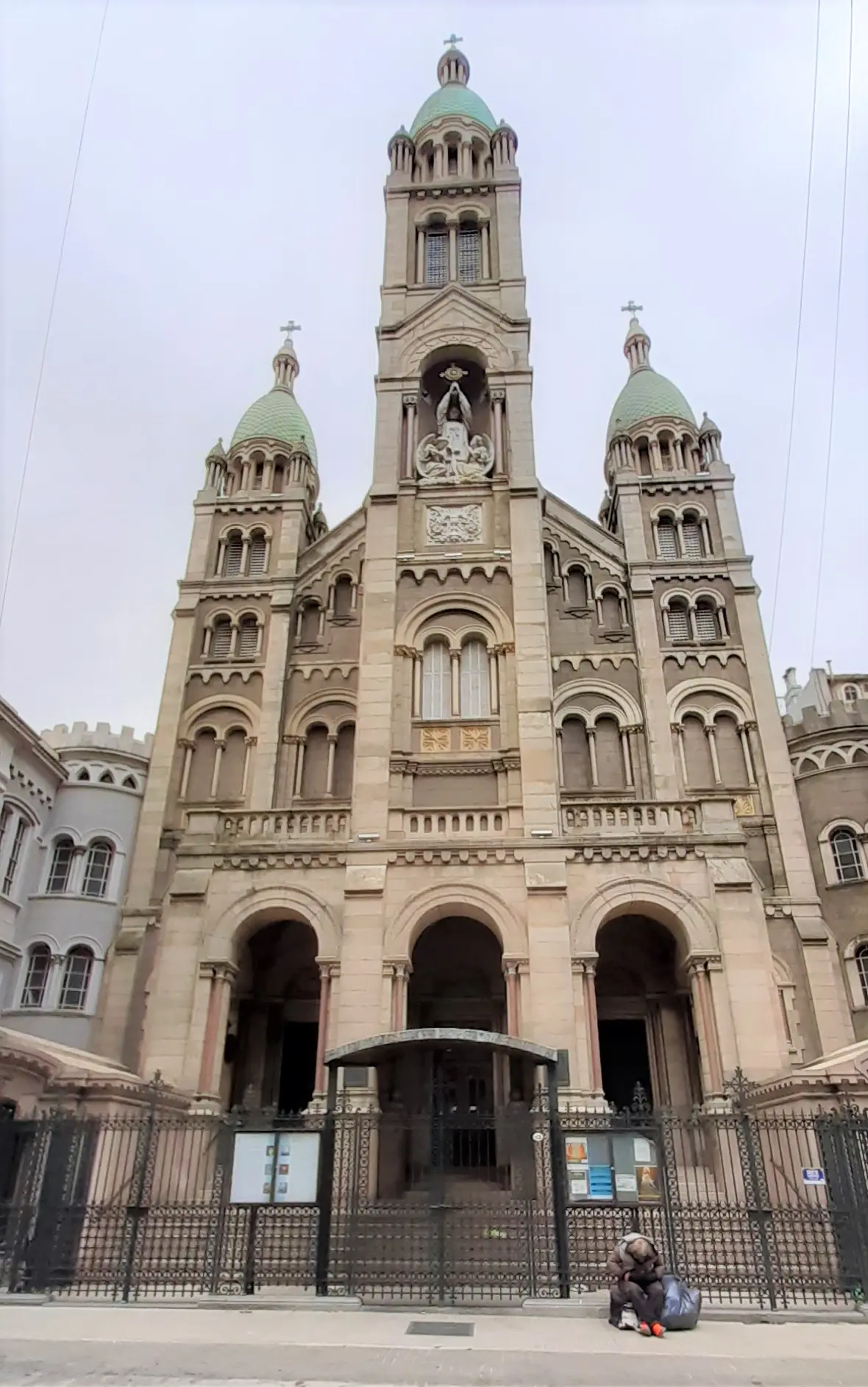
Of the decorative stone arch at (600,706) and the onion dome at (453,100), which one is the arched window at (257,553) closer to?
the decorative stone arch at (600,706)

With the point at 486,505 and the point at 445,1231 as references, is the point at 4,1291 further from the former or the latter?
the point at 486,505

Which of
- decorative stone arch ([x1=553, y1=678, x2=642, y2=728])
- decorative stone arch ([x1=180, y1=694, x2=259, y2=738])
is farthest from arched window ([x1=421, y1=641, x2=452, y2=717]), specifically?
decorative stone arch ([x1=180, y1=694, x2=259, y2=738])

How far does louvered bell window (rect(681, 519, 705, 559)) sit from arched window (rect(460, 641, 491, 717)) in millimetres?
9972

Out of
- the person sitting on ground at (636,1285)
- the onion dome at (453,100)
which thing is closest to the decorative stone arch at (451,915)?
the person sitting on ground at (636,1285)

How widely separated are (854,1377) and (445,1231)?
5328mm

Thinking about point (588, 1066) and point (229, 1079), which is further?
point (229, 1079)

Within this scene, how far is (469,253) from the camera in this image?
34875 millimetres

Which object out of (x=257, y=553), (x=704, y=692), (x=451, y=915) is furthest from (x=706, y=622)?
(x=257, y=553)

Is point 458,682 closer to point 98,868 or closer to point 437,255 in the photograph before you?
point 98,868

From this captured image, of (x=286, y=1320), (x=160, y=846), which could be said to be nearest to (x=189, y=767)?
(x=160, y=846)

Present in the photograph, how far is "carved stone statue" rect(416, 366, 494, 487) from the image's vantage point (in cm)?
2967

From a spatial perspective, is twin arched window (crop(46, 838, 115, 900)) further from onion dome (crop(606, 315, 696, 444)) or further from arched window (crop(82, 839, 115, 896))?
onion dome (crop(606, 315, 696, 444))

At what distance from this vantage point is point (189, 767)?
29.1 metres

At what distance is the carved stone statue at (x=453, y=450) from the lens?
2967cm
